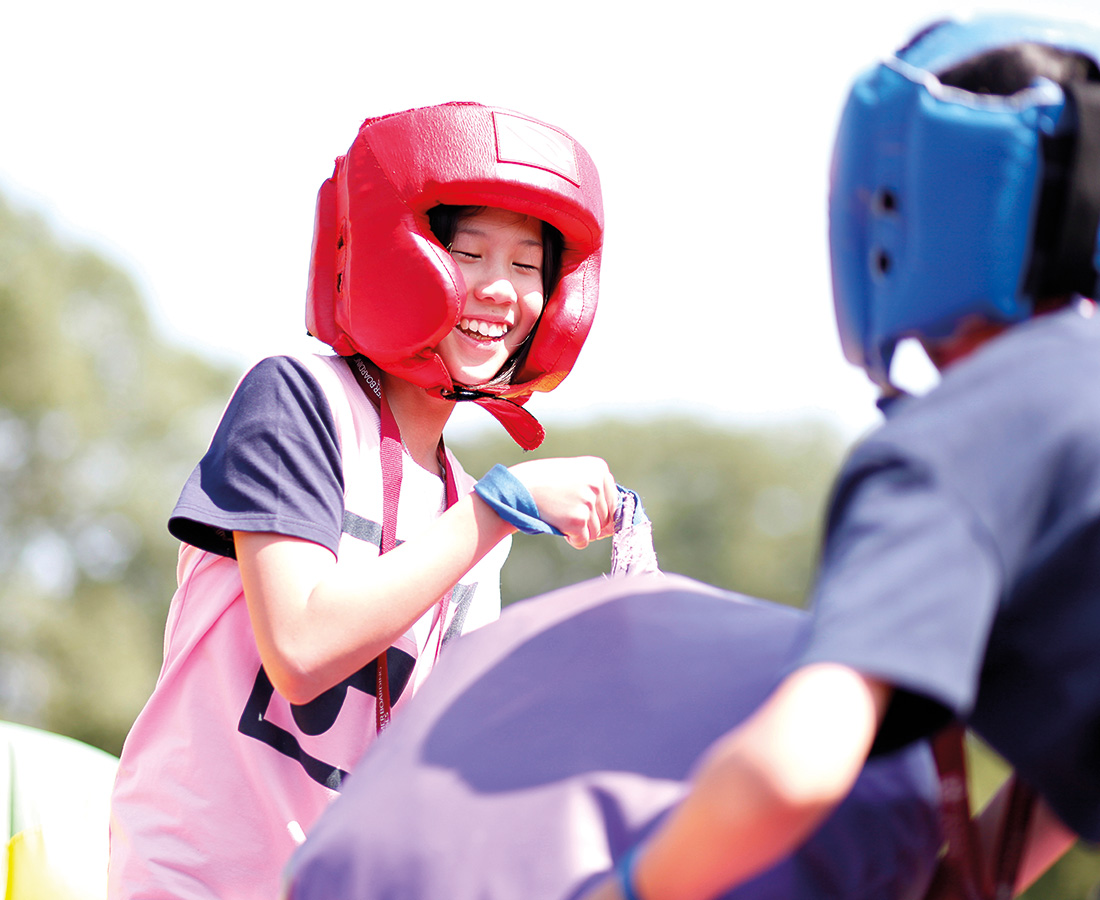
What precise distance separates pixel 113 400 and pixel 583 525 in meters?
23.7

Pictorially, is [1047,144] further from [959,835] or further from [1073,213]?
[959,835]

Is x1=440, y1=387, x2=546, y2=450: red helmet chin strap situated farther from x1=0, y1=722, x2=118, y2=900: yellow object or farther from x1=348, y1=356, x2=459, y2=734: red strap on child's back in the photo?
x1=0, y1=722, x2=118, y2=900: yellow object

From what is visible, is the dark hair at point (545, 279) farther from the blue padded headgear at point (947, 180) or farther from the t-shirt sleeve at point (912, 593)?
the t-shirt sleeve at point (912, 593)

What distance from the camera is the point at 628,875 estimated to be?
45.1 inches

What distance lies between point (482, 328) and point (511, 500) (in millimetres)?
706

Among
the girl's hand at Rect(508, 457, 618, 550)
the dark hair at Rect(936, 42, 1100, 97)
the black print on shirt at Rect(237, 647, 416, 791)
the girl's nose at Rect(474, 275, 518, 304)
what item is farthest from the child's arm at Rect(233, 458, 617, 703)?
the dark hair at Rect(936, 42, 1100, 97)

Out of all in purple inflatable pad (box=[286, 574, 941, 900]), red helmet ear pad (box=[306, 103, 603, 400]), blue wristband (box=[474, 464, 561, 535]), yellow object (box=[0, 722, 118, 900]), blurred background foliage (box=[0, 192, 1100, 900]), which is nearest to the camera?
purple inflatable pad (box=[286, 574, 941, 900])

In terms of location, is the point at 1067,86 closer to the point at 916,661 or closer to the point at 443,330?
the point at 916,661

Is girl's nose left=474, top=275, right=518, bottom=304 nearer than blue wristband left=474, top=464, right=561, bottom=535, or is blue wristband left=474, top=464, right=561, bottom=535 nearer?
blue wristband left=474, top=464, right=561, bottom=535

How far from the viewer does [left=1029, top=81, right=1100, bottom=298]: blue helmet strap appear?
134cm

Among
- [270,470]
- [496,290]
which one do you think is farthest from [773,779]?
[496,290]

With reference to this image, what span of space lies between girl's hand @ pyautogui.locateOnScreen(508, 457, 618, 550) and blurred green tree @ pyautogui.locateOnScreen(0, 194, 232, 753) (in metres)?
21.0

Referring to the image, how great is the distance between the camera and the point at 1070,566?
114 centimetres

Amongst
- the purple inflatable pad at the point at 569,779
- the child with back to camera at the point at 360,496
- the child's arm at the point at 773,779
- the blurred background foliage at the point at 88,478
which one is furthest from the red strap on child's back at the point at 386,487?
the blurred background foliage at the point at 88,478
